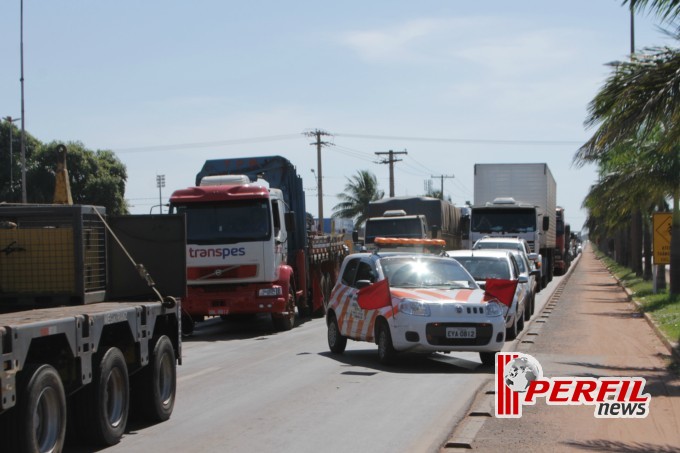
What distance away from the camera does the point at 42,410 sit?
7.17 m

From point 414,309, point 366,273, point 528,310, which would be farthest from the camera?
point 528,310

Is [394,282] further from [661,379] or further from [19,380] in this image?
[19,380]

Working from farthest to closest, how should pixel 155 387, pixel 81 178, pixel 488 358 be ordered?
pixel 81 178
pixel 488 358
pixel 155 387

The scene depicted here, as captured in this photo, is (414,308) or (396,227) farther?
(396,227)

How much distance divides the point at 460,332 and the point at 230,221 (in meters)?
7.85

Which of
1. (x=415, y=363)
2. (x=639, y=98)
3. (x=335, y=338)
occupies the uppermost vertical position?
(x=639, y=98)

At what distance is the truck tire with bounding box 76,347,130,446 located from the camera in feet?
26.9

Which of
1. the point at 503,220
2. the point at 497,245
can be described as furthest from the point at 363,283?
the point at 503,220

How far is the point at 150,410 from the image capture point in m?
9.80

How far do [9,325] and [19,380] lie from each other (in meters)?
0.40

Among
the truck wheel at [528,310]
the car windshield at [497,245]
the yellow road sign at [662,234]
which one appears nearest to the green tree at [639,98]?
the truck wheel at [528,310]

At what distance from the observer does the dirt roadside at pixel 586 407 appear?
8.92m

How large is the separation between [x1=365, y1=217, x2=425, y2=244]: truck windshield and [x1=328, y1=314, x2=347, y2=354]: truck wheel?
18804 mm

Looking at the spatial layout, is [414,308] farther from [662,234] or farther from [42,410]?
[662,234]
